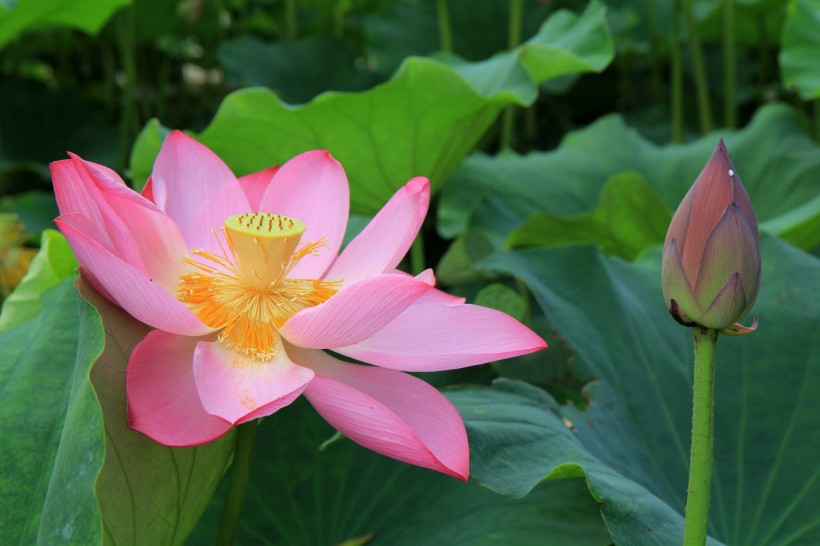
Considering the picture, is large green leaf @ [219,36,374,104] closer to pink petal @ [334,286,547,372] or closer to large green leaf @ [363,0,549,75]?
large green leaf @ [363,0,549,75]

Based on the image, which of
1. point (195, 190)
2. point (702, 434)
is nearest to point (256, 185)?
point (195, 190)

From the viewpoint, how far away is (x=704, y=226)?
1.64 ft

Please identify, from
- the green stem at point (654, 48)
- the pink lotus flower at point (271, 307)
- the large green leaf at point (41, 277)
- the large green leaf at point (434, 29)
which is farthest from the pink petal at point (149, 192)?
the green stem at point (654, 48)

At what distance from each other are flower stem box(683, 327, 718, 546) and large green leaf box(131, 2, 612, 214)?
663 millimetres

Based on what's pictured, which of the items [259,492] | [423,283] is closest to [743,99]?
[259,492]

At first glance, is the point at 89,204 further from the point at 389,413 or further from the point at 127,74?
the point at 127,74

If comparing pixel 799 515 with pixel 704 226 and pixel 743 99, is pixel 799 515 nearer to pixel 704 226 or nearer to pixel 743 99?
pixel 704 226

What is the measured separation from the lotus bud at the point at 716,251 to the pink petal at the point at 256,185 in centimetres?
33

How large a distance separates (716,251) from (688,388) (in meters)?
0.42

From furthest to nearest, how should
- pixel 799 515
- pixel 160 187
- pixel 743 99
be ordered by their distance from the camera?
1. pixel 743 99
2. pixel 799 515
3. pixel 160 187

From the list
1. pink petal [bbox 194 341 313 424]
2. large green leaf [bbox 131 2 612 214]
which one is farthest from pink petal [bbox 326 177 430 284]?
large green leaf [bbox 131 2 612 214]

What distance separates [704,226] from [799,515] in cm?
40

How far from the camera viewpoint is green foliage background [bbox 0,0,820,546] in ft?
1.89

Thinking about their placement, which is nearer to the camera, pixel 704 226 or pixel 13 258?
pixel 704 226
